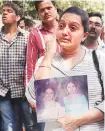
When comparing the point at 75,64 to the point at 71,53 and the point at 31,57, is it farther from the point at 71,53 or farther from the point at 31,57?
the point at 31,57

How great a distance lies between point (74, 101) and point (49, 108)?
0.12 m

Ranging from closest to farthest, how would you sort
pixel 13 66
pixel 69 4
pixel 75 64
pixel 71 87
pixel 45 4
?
pixel 71 87, pixel 75 64, pixel 45 4, pixel 13 66, pixel 69 4

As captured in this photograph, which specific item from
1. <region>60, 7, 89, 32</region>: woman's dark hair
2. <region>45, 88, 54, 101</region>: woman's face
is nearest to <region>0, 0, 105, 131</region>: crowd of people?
<region>60, 7, 89, 32</region>: woman's dark hair

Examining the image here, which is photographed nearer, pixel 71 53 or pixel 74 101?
pixel 74 101

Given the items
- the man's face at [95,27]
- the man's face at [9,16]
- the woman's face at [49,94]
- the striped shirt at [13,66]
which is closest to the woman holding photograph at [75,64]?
the woman's face at [49,94]

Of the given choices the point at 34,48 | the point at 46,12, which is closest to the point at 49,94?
the point at 34,48

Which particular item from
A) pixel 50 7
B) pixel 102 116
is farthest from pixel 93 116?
pixel 50 7

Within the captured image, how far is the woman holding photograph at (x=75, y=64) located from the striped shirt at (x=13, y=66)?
149 cm

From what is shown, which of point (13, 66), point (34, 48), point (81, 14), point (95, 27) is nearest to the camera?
point (81, 14)

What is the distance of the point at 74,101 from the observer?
5.74 feet

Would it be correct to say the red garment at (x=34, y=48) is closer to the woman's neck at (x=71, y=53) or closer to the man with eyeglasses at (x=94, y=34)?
the man with eyeglasses at (x=94, y=34)

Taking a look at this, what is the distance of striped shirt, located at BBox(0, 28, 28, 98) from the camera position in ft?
11.3

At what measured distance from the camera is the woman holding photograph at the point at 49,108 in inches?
68.4

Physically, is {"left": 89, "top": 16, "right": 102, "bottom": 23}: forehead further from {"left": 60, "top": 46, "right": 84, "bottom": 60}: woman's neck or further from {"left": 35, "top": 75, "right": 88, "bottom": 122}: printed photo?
{"left": 35, "top": 75, "right": 88, "bottom": 122}: printed photo
